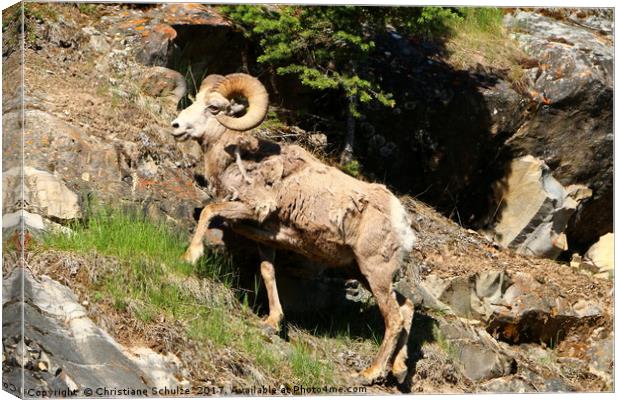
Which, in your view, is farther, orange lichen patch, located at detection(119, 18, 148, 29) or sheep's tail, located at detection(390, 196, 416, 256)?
orange lichen patch, located at detection(119, 18, 148, 29)

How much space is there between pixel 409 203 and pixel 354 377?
438 centimetres

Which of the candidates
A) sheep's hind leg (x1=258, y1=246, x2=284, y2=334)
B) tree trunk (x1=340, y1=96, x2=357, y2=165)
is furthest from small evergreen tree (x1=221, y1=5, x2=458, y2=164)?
sheep's hind leg (x1=258, y1=246, x2=284, y2=334)

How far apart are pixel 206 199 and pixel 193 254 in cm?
183

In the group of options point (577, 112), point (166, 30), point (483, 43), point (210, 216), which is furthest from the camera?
point (483, 43)

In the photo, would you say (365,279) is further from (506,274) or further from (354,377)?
(506,274)

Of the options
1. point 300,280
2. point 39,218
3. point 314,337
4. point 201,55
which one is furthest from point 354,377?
point 201,55

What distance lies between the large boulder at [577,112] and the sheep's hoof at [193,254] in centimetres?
634

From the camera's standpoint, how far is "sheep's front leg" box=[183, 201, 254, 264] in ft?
37.5

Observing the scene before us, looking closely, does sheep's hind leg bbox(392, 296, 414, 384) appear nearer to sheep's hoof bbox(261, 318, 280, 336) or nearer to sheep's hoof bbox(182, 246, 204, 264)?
sheep's hoof bbox(261, 318, 280, 336)

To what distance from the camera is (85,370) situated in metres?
10.4

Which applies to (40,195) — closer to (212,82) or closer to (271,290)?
(212,82)

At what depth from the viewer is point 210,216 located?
11.4 metres

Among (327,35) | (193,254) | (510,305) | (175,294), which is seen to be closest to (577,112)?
(510,305)

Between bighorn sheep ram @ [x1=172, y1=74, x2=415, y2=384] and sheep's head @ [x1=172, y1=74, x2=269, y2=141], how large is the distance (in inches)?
0.4
